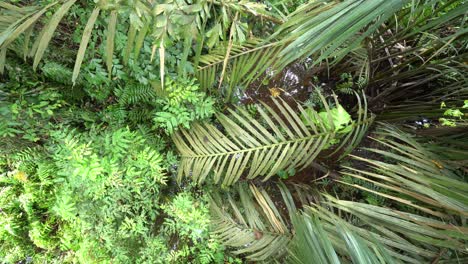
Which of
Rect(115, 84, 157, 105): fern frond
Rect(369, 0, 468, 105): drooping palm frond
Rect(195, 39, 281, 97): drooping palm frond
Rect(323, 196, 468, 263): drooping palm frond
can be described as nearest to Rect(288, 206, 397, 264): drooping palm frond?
Rect(323, 196, 468, 263): drooping palm frond

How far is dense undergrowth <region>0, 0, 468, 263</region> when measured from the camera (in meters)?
1.19

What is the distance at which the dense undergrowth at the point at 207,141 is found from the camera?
3.91 ft

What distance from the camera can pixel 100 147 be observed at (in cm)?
139

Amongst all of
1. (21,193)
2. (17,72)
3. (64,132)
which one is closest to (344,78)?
(64,132)

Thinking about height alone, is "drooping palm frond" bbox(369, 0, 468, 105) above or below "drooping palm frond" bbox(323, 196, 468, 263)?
above

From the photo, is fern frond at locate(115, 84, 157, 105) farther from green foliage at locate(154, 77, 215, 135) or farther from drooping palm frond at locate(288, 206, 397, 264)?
drooping palm frond at locate(288, 206, 397, 264)

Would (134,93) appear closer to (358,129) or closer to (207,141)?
(207,141)

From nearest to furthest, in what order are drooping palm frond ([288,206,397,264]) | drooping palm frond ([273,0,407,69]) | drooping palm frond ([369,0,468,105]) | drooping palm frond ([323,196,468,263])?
drooping palm frond ([273,0,407,69]) → drooping palm frond ([288,206,397,264]) → drooping palm frond ([323,196,468,263]) → drooping palm frond ([369,0,468,105])

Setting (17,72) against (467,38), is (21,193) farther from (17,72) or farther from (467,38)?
(467,38)

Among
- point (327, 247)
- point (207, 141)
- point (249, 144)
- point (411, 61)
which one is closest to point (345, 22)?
point (327, 247)

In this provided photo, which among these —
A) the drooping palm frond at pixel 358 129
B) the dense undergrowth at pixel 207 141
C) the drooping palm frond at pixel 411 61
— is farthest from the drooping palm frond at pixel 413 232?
the drooping palm frond at pixel 411 61

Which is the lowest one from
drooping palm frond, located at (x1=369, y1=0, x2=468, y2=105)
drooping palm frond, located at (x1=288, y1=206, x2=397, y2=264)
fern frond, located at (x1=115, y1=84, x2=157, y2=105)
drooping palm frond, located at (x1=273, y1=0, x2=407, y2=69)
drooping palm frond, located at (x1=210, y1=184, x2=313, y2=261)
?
drooping palm frond, located at (x1=210, y1=184, x2=313, y2=261)

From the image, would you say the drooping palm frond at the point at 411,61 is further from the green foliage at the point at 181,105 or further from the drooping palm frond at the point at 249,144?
the green foliage at the point at 181,105

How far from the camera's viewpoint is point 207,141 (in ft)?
4.99
